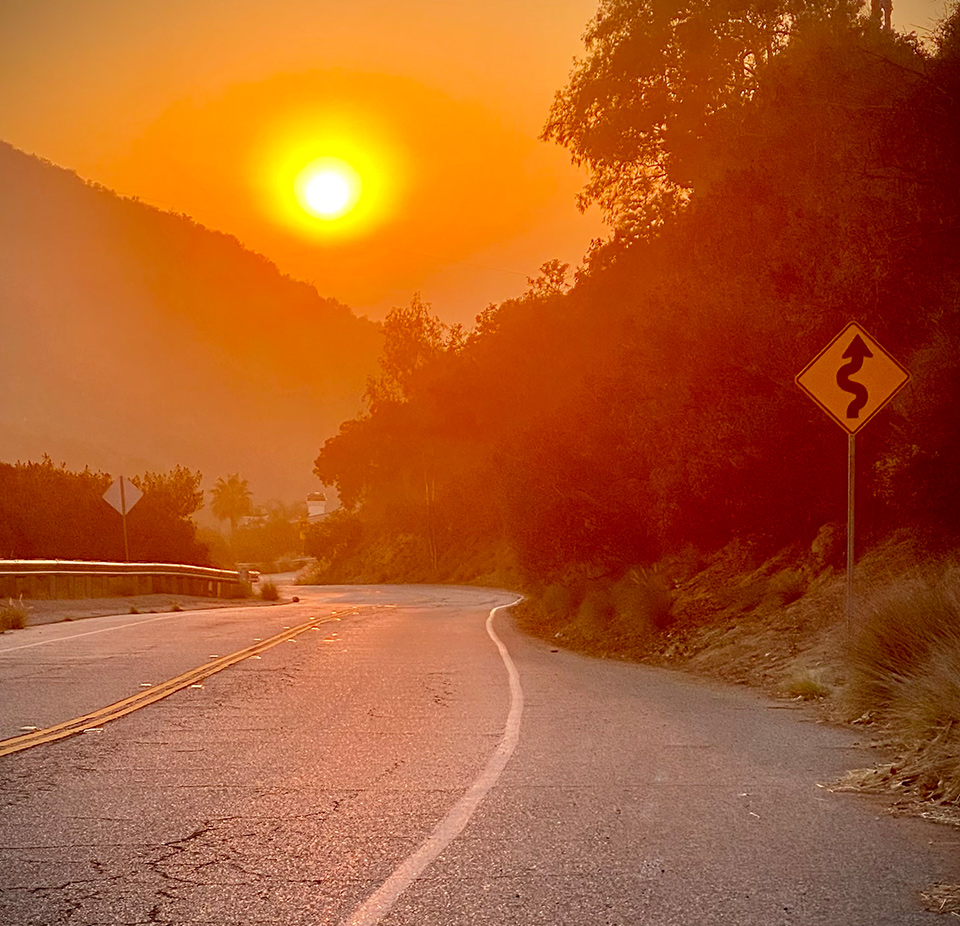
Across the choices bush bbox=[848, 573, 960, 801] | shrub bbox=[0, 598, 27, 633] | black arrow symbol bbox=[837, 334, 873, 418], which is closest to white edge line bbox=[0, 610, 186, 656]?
shrub bbox=[0, 598, 27, 633]

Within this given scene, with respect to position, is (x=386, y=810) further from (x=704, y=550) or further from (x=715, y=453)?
(x=704, y=550)

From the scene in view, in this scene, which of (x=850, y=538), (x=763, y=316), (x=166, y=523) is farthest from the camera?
(x=166, y=523)

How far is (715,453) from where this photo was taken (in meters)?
18.5

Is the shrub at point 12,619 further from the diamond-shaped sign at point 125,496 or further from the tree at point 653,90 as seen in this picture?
the tree at point 653,90

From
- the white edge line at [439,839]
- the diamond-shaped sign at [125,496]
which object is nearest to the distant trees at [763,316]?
the white edge line at [439,839]

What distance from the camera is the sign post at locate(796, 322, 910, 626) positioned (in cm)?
1364

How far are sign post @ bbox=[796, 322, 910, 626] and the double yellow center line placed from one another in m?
7.27

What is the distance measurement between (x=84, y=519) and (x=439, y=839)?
4319 cm

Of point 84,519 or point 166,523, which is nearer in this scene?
point 84,519

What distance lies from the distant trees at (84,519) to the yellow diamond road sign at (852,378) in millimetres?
35427

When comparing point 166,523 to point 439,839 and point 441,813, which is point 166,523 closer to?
point 441,813

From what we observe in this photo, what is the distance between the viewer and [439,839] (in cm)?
647

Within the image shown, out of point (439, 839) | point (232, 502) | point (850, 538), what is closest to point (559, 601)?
point (850, 538)

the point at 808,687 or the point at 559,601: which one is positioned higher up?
the point at 559,601
